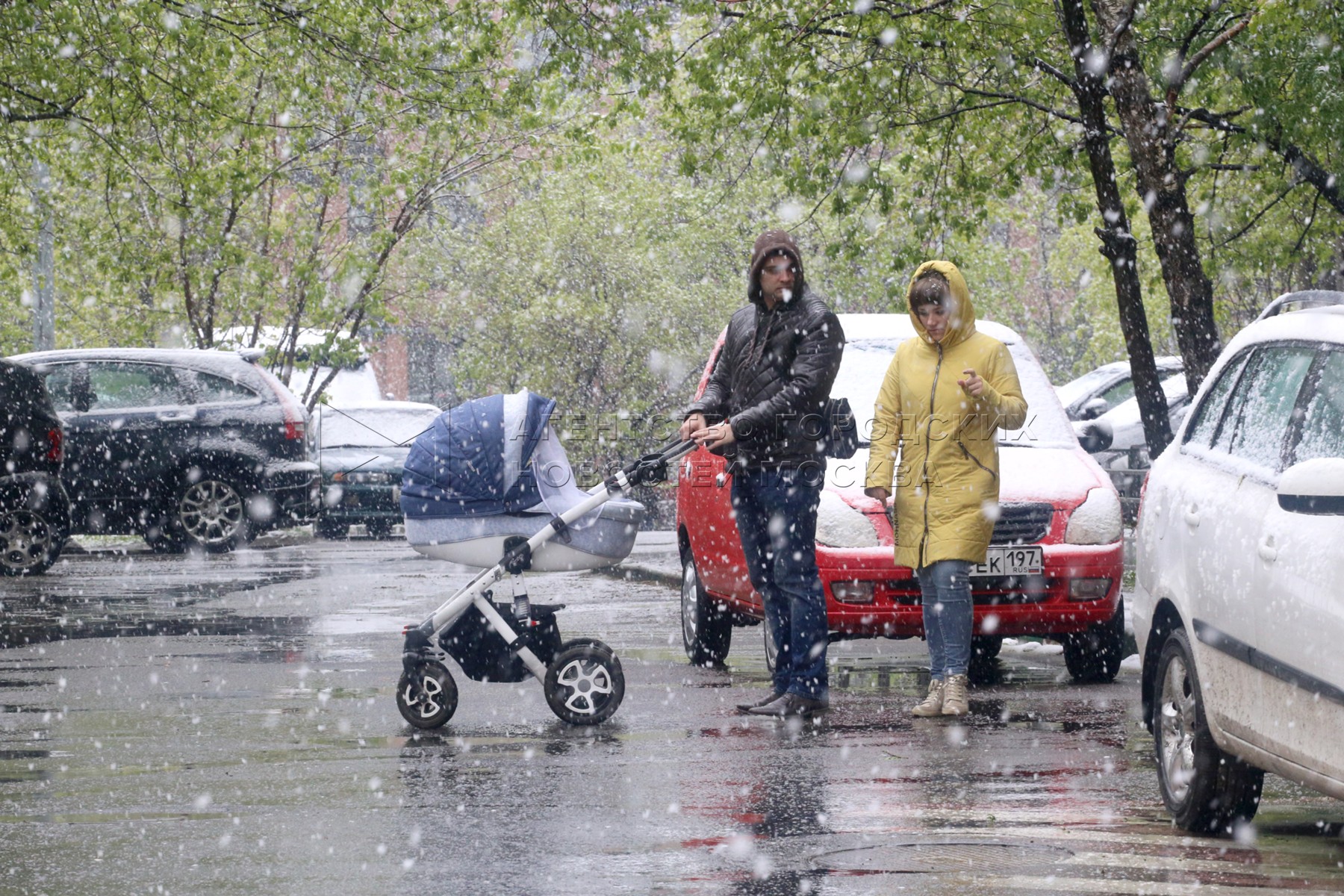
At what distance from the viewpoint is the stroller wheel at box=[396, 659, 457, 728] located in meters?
8.10

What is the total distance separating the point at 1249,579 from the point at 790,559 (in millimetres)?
3182

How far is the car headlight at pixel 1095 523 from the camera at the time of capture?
9.33 meters

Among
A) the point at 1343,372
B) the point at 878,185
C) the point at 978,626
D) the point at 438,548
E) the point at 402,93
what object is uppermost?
the point at 402,93

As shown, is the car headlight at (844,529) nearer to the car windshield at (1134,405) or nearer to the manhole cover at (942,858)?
the manhole cover at (942,858)

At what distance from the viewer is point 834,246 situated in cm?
1689

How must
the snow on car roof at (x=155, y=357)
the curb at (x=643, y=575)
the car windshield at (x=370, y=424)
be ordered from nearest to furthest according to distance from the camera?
the curb at (x=643, y=575)
the snow on car roof at (x=155, y=357)
the car windshield at (x=370, y=424)

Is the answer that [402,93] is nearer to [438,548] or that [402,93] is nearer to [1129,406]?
[1129,406]

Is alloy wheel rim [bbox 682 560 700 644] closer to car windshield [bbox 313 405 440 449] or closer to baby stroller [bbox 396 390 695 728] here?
baby stroller [bbox 396 390 695 728]

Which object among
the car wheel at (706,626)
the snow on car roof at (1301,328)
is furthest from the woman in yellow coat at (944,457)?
the car wheel at (706,626)

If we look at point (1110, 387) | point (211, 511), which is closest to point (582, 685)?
point (211, 511)

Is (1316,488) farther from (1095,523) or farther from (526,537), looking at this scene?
(1095,523)

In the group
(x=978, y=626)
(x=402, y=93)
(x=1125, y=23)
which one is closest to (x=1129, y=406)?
(x=402, y=93)

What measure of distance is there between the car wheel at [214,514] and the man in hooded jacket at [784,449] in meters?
12.2

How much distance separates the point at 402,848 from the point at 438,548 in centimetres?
267
